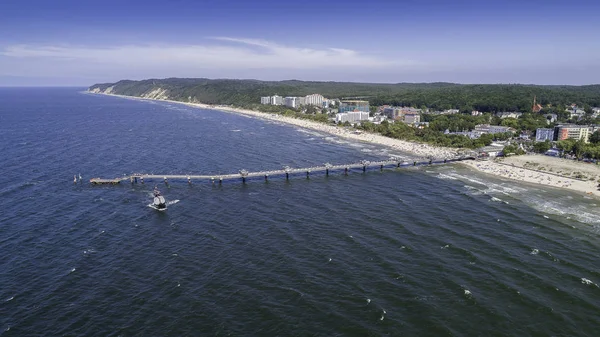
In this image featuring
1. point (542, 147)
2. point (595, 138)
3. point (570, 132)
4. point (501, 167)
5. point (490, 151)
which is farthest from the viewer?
point (570, 132)

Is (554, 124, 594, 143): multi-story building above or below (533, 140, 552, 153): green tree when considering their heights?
above

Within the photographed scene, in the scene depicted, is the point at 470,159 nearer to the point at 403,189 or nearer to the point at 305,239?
the point at 403,189

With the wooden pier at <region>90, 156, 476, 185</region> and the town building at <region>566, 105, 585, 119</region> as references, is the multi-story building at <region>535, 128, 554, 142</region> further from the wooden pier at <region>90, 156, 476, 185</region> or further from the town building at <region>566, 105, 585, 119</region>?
the wooden pier at <region>90, 156, 476, 185</region>

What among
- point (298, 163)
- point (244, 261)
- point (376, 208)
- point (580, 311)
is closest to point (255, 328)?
point (244, 261)

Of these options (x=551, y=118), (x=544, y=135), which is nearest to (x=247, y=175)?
(x=544, y=135)

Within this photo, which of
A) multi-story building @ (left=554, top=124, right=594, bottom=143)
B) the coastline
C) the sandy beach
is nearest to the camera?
the coastline

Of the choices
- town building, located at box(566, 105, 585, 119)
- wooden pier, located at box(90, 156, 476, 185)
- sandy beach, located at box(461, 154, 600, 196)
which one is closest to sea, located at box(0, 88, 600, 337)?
wooden pier, located at box(90, 156, 476, 185)

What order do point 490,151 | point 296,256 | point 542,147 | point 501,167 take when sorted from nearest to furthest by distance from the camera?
point 296,256 → point 501,167 → point 490,151 → point 542,147

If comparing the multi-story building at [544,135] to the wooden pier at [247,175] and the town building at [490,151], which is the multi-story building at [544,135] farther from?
the wooden pier at [247,175]

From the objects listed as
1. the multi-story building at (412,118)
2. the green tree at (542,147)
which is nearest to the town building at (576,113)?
the multi-story building at (412,118)

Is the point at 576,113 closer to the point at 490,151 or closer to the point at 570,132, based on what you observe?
the point at 570,132
